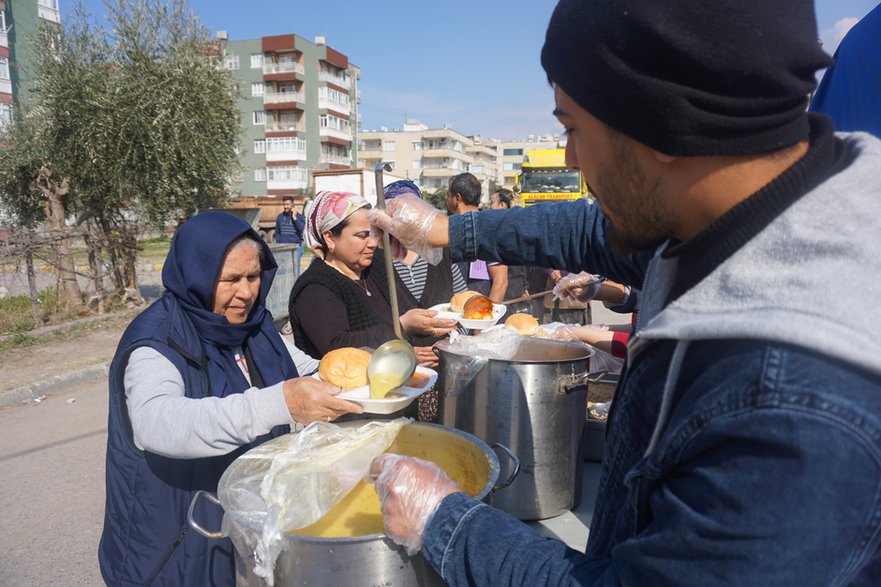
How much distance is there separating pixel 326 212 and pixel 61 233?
315 inches

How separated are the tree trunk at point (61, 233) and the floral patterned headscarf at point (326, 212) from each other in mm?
7661

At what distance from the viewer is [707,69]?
33.0 inches

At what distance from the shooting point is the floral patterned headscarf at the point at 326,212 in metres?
3.36

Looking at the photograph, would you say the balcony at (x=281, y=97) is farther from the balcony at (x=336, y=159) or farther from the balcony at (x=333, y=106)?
the balcony at (x=336, y=159)

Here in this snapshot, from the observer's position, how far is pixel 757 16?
0.83 meters

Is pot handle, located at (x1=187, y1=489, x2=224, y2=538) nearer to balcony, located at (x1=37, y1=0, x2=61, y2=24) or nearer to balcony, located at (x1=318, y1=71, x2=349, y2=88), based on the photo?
balcony, located at (x1=37, y1=0, x2=61, y2=24)

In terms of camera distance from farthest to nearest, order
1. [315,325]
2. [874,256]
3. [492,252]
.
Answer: [315,325]
[492,252]
[874,256]

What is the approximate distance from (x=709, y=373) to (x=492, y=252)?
1.22m

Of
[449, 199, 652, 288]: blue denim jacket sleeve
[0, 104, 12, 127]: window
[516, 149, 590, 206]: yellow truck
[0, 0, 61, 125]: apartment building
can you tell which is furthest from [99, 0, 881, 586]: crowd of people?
[0, 0, 61, 125]: apartment building

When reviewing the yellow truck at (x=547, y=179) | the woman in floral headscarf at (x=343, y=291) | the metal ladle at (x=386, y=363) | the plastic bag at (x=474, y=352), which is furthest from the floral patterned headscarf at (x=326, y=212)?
the yellow truck at (x=547, y=179)

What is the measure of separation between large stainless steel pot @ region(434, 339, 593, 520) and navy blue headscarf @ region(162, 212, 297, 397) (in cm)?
74

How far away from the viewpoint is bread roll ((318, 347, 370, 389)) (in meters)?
2.11

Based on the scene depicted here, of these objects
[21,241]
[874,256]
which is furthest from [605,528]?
[21,241]

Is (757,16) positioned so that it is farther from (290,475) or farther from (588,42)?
(290,475)
